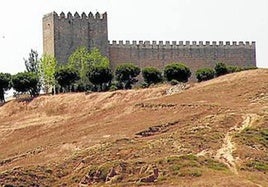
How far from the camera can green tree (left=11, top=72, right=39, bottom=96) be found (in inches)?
2852

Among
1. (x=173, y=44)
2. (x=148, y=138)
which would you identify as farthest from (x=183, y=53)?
(x=148, y=138)

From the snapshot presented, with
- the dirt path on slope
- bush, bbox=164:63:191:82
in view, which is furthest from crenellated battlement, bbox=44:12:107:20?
the dirt path on slope

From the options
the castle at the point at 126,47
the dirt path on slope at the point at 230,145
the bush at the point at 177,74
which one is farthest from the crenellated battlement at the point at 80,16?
the dirt path on slope at the point at 230,145

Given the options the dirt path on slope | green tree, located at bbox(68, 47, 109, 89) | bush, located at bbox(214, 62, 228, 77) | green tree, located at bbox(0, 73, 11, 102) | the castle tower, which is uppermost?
the castle tower

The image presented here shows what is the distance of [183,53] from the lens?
A: 81.3 m

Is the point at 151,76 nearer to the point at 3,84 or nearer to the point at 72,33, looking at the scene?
the point at 72,33

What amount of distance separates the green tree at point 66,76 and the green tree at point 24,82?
2617 mm

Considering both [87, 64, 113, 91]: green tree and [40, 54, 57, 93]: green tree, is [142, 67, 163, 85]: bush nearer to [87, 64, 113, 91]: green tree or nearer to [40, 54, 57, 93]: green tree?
[87, 64, 113, 91]: green tree

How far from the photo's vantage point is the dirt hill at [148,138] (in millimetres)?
36906

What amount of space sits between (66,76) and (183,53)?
14.4 metres

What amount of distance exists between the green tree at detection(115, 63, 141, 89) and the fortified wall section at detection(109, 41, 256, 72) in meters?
7.27

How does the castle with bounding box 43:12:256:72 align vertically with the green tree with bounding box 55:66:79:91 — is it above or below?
above

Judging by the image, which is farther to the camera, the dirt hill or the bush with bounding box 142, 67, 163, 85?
the bush with bounding box 142, 67, 163, 85

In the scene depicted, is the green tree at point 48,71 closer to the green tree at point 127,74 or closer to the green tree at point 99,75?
the green tree at point 99,75
